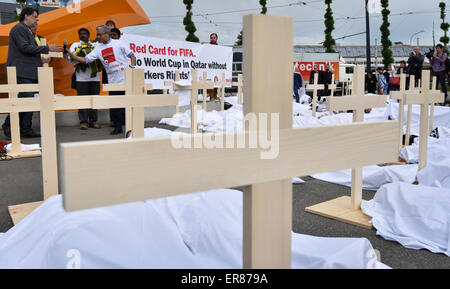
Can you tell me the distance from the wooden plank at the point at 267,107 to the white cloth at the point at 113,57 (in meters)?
6.39

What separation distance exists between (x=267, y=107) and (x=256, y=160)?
13 cm

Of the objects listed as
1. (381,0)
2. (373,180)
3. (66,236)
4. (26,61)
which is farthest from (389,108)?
(381,0)

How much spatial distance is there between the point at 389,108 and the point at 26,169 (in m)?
6.49

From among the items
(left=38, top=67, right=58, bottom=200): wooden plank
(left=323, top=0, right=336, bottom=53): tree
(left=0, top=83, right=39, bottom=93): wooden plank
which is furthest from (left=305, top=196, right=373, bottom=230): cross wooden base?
(left=323, top=0, right=336, bottom=53): tree

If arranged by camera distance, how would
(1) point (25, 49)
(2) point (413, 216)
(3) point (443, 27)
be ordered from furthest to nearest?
(3) point (443, 27) → (1) point (25, 49) → (2) point (413, 216)

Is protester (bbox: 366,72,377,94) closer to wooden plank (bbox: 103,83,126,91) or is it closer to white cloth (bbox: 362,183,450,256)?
wooden plank (bbox: 103,83,126,91)

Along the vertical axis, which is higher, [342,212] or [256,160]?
[256,160]

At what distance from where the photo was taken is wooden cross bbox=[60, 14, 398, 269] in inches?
31.2

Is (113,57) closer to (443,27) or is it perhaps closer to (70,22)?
(70,22)

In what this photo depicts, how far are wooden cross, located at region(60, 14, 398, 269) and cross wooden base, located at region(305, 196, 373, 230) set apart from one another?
2017 millimetres

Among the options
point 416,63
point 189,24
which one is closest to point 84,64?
point 416,63

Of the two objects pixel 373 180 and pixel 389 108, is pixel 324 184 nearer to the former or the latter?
pixel 373 180

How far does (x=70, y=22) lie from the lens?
9609 mm

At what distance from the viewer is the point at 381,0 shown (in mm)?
44406
